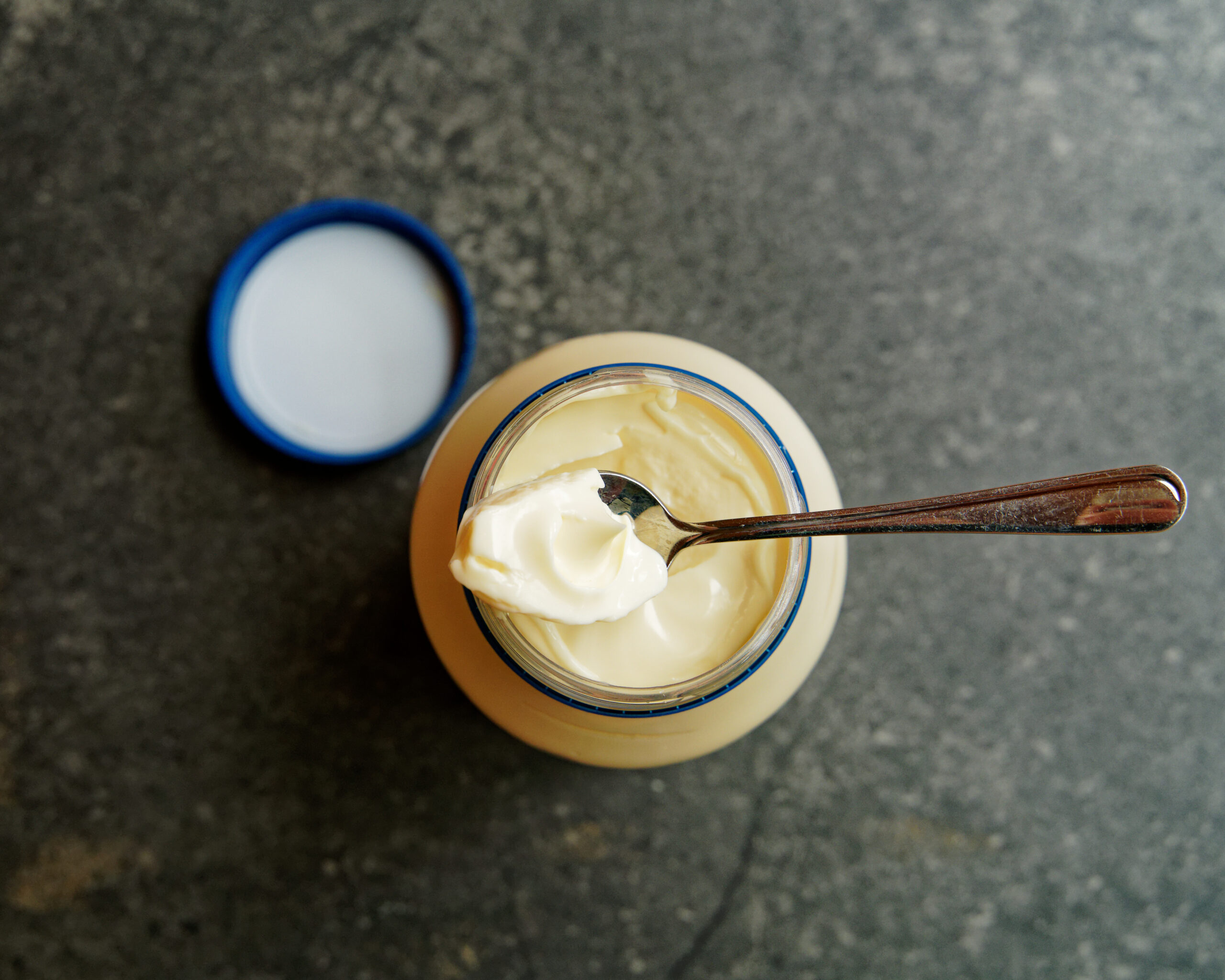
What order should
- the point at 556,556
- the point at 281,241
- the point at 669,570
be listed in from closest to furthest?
the point at 556,556 < the point at 669,570 < the point at 281,241

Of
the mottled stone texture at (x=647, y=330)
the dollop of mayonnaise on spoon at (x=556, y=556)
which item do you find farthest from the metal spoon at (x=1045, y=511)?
the mottled stone texture at (x=647, y=330)

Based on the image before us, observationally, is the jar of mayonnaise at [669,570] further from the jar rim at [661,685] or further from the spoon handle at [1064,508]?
the spoon handle at [1064,508]

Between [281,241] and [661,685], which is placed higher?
[281,241]

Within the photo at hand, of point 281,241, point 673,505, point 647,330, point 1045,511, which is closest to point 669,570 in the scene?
point 673,505

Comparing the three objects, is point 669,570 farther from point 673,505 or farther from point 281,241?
point 281,241

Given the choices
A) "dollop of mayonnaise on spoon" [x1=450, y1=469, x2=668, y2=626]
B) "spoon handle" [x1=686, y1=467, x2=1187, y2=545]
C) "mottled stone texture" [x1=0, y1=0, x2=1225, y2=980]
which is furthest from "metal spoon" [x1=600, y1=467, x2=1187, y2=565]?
"mottled stone texture" [x1=0, y1=0, x2=1225, y2=980]

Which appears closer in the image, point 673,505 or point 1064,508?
point 1064,508

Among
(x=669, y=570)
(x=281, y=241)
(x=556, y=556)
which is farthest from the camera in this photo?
(x=281, y=241)
